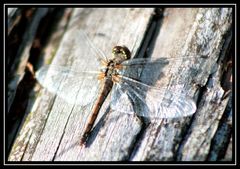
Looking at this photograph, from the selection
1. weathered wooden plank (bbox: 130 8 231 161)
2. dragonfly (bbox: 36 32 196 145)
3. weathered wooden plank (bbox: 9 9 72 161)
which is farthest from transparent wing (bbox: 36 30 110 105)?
weathered wooden plank (bbox: 130 8 231 161)

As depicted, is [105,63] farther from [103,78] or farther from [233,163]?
[233,163]

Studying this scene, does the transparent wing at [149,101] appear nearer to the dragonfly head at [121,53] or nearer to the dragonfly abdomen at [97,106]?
the dragonfly abdomen at [97,106]

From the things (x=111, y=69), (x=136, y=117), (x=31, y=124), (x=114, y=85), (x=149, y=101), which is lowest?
(x=31, y=124)

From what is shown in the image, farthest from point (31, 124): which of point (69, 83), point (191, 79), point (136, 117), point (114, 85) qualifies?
point (191, 79)

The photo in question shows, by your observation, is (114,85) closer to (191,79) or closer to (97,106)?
(97,106)

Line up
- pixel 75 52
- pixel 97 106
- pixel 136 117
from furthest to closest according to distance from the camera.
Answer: pixel 75 52 → pixel 97 106 → pixel 136 117

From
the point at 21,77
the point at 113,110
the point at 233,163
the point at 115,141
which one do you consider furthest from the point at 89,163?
the point at 21,77

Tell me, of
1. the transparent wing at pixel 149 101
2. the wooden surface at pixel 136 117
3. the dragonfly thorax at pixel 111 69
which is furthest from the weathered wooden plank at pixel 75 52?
the transparent wing at pixel 149 101
